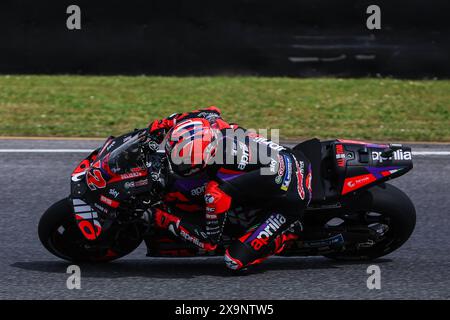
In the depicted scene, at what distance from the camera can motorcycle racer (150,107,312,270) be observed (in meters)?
5.70

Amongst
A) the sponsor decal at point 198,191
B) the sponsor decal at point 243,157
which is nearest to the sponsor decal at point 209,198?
the sponsor decal at point 198,191

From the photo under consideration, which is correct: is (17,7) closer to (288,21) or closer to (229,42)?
(229,42)

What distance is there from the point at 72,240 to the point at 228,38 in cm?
696

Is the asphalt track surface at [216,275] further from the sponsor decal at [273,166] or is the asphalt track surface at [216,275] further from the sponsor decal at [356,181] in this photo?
the sponsor decal at [273,166]

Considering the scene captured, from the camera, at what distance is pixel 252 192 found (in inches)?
236

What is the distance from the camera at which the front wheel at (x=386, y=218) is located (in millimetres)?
6164

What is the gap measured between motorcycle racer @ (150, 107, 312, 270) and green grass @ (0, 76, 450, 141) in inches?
181

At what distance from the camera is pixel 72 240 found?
20.5 ft

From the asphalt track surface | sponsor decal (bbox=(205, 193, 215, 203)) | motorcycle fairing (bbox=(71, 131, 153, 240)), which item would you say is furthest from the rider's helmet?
the asphalt track surface

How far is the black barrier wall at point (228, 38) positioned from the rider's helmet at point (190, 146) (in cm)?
710

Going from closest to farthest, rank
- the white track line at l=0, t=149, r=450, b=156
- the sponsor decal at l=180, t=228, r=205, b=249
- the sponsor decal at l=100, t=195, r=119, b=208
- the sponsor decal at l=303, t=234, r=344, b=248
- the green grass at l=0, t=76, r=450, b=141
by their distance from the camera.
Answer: the sponsor decal at l=100, t=195, r=119, b=208 < the sponsor decal at l=180, t=228, r=205, b=249 < the sponsor decal at l=303, t=234, r=344, b=248 < the white track line at l=0, t=149, r=450, b=156 < the green grass at l=0, t=76, r=450, b=141

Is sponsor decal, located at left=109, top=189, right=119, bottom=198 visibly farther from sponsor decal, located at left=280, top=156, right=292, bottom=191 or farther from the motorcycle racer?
sponsor decal, located at left=280, top=156, right=292, bottom=191
